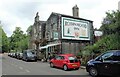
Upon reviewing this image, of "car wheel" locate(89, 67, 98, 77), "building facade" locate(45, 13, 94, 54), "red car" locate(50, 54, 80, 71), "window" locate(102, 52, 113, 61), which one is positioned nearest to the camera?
"window" locate(102, 52, 113, 61)

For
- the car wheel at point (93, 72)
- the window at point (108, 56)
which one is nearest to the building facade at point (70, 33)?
the car wheel at point (93, 72)

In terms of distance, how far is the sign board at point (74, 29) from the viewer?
40537 millimetres

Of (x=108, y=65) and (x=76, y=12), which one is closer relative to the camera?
(x=108, y=65)

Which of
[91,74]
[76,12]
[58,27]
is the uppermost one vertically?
[76,12]

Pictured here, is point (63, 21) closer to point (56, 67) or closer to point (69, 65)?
point (56, 67)

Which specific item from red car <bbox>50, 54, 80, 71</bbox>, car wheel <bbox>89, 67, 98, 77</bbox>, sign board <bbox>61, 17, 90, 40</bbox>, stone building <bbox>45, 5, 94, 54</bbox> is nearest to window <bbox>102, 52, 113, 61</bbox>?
car wheel <bbox>89, 67, 98, 77</bbox>

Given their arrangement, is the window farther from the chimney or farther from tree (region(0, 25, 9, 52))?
tree (region(0, 25, 9, 52))

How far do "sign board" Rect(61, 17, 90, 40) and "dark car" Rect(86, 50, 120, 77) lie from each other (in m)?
23.2

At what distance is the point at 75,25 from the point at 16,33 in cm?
7109

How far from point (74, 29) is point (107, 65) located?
2509 cm

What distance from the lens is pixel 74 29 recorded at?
4109cm

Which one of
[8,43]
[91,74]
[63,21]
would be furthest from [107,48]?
[8,43]

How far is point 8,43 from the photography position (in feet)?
338

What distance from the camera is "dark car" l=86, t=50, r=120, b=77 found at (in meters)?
15.9
